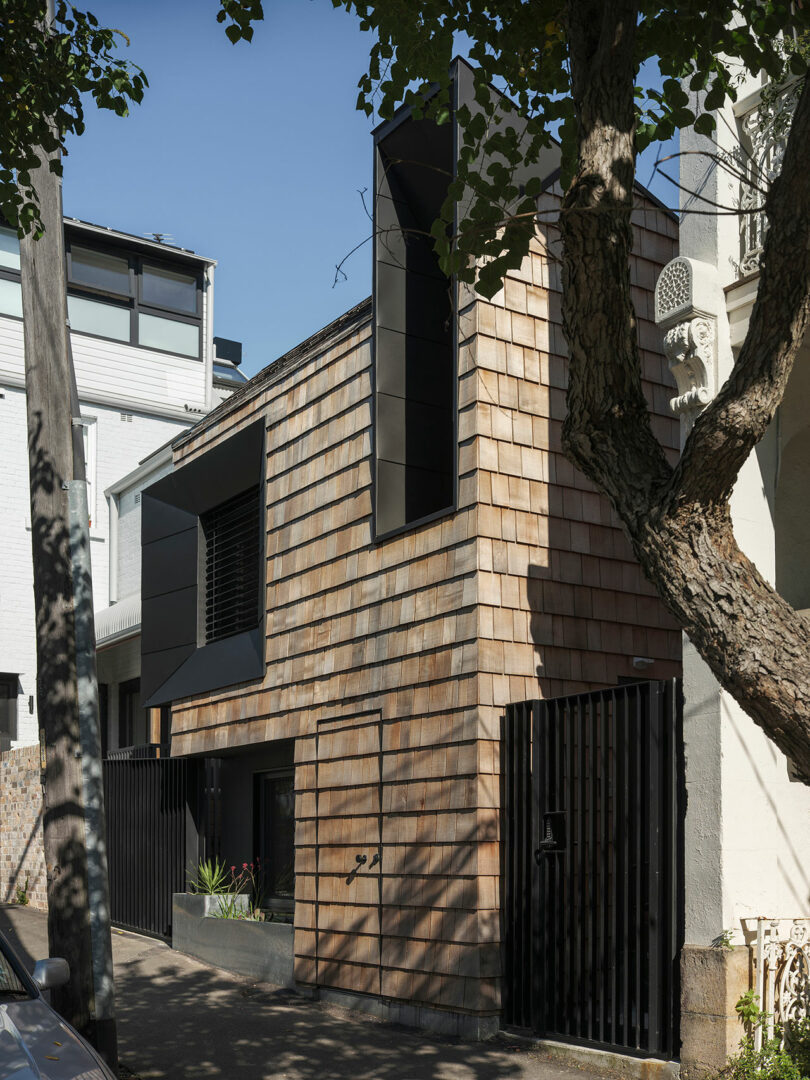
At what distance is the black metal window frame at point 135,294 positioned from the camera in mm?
24984

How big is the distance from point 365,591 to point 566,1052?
4459 millimetres

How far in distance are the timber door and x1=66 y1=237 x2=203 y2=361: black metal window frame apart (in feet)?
49.1

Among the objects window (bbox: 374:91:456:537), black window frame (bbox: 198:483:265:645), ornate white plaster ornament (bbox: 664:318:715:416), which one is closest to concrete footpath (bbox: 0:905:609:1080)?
black window frame (bbox: 198:483:265:645)

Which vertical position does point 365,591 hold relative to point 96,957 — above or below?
above

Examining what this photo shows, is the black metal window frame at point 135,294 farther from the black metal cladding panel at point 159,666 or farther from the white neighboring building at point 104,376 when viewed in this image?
the black metal cladding panel at point 159,666

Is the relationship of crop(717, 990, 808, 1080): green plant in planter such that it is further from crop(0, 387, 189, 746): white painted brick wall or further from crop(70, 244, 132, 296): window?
crop(70, 244, 132, 296): window

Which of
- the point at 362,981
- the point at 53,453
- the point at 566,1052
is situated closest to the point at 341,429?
the point at 53,453

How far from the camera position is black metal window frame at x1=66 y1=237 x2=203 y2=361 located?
2498 centimetres

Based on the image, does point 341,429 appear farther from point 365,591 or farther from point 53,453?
point 53,453

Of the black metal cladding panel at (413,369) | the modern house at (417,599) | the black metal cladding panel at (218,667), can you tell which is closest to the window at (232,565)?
the black metal cladding panel at (218,667)

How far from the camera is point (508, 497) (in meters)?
10.6

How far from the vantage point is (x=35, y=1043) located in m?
5.11

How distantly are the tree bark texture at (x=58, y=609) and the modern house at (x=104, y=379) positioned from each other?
498 inches

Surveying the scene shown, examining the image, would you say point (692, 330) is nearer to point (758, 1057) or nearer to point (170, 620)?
point (758, 1057)
